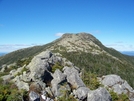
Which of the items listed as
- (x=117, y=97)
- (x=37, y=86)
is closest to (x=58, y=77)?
(x=37, y=86)

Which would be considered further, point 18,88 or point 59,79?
point 59,79

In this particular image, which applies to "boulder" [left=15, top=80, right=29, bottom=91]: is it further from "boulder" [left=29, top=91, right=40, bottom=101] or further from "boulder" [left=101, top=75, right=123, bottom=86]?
"boulder" [left=101, top=75, right=123, bottom=86]

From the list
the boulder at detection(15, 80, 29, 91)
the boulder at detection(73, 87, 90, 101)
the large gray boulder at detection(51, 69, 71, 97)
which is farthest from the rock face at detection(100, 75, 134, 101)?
the boulder at detection(15, 80, 29, 91)

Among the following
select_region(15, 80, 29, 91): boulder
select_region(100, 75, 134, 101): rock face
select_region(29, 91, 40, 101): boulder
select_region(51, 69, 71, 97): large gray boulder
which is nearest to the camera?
select_region(29, 91, 40, 101): boulder

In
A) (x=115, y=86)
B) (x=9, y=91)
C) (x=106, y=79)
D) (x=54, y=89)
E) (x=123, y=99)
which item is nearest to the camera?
(x=9, y=91)

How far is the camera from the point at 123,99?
50.8 m

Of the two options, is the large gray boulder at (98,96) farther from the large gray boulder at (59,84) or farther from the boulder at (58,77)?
the boulder at (58,77)

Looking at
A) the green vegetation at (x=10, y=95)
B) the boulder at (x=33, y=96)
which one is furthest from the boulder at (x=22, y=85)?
the boulder at (x=33, y=96)

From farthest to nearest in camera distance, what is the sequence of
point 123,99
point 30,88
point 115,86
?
point 115,86
point 123,99
point 30,88

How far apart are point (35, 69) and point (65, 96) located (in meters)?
13.2

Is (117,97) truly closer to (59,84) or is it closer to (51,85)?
(59,84)

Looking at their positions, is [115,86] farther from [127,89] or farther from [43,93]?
[43,93]

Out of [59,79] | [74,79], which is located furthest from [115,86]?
[59,79]

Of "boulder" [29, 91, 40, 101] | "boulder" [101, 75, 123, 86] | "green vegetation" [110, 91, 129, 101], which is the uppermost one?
"boulder" [29, 91, 40, 101]
